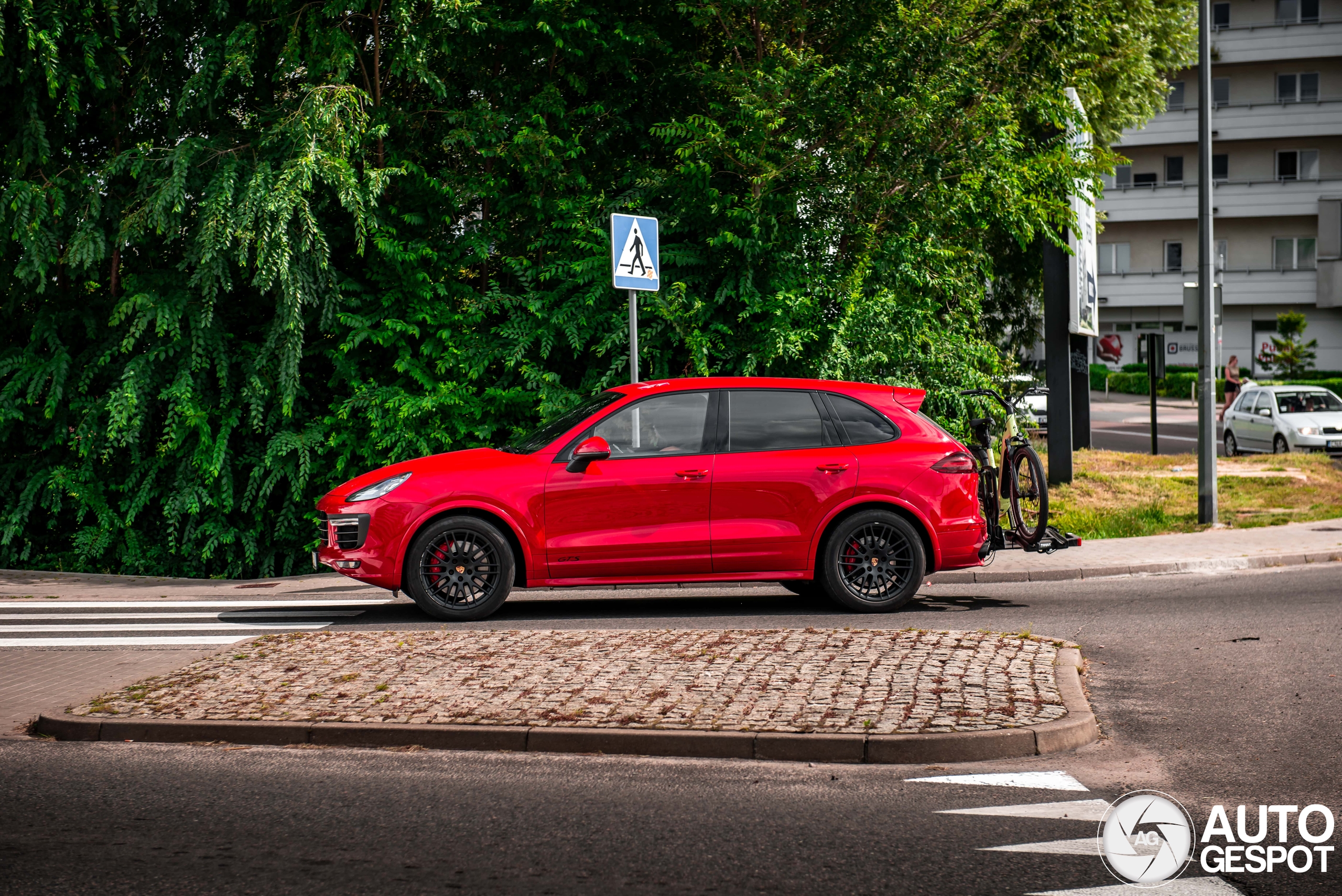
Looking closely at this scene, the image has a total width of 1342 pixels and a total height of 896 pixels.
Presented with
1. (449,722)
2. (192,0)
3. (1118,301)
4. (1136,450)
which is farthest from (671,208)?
(1118,301)

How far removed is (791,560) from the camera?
9312 mm

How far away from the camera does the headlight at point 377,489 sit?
914 cm

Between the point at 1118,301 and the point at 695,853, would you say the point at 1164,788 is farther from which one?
the point at 1118,301

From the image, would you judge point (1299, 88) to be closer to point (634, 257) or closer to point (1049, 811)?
point (634, 257)

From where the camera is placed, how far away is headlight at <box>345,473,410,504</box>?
9141 millimetres

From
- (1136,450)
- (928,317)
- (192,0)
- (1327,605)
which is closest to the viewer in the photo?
(1327,605)

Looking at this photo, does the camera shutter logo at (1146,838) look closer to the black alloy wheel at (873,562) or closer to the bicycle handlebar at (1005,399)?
the black alloy wheel at (873,562)

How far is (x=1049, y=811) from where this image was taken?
16.0 feet

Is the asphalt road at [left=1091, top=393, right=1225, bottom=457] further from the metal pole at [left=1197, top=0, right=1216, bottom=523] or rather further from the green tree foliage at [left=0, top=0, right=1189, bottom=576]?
the green tree foliage at [left=0, top=0, right=1189, bottom=576]

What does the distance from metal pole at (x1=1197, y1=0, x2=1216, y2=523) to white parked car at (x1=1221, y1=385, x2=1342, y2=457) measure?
1340 centimetres

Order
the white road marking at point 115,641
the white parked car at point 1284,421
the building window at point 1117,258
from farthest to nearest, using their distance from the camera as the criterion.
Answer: the building window at point 1117,258 < the white parked car at point 1284,421 < the white road marking at point 115,641

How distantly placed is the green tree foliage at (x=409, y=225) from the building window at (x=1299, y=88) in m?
55.6

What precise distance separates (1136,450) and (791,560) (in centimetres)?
2425

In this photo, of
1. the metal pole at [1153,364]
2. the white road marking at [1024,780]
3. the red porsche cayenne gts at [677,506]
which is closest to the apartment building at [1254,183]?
the metal pole at [1153,364]
